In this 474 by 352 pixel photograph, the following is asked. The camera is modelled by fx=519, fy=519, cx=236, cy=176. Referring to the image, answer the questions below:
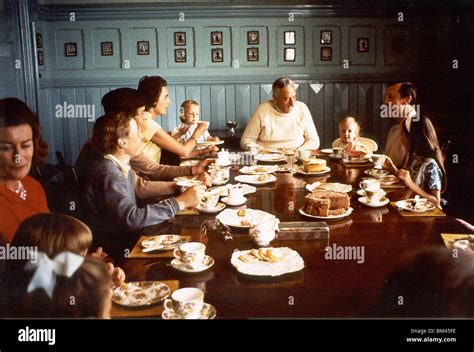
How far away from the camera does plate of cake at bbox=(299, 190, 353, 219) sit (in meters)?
1.90

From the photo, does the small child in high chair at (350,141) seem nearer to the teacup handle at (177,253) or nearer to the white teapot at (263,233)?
the white teapot at (263,233)

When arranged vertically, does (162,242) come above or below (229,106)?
below

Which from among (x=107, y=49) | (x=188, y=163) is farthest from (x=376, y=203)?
(x=107, y=49)

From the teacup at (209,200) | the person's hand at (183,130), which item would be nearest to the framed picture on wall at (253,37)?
the person's hand at (183,130)

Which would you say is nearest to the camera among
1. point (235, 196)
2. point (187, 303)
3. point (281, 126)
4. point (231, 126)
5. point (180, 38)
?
point (187, 303)

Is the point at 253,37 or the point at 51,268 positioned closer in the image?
the point at 51,268

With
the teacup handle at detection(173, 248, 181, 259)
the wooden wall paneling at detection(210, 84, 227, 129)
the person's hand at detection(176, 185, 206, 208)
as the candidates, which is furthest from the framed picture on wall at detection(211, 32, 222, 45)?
the teacup handle at detection(173, 248, 181, 259)

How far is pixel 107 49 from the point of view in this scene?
4.95m

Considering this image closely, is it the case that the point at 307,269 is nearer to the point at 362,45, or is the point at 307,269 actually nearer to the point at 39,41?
the point at 362,45

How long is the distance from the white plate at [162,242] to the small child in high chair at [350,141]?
1.55 m

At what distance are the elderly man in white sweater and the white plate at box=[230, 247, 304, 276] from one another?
7.95 ft

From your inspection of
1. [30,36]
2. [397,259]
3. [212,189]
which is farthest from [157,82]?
[397,259]

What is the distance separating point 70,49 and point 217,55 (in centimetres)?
140

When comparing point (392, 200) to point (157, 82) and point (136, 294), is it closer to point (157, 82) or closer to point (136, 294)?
point (136, 294)
